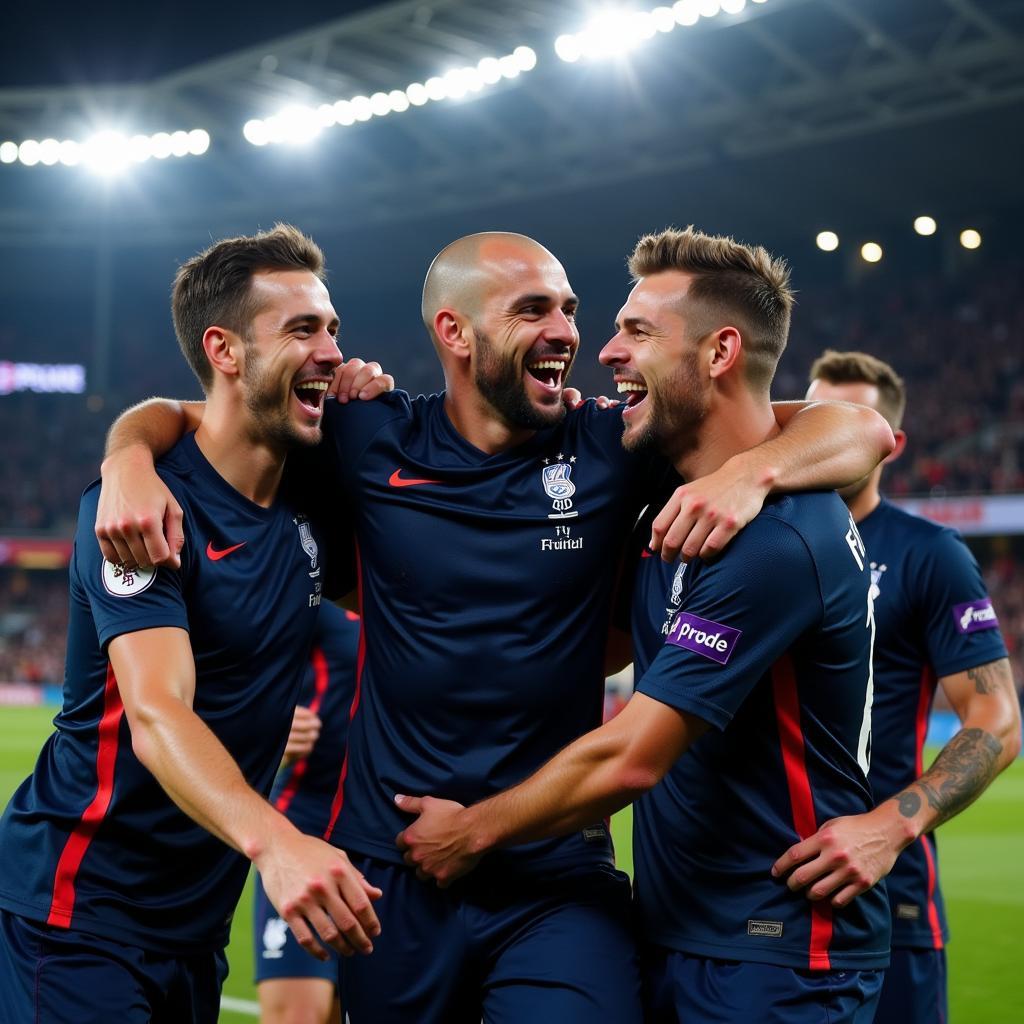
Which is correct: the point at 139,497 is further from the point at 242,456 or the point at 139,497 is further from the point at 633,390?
the point at 633,390

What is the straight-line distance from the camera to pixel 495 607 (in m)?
3.52

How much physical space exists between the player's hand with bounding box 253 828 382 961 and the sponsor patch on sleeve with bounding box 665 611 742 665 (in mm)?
863

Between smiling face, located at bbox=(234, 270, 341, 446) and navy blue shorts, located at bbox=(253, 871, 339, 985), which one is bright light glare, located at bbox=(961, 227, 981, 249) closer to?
navy blue shorts, located at bbox=(253, 871, 339, 985)

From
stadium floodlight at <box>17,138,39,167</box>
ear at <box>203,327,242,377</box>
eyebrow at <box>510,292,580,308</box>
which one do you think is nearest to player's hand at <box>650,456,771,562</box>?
eyebrow at <box>510,292,580,308</box>

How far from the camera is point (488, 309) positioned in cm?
390

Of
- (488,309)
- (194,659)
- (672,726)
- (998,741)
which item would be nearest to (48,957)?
(194,659)

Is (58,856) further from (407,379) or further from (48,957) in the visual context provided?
Answer: (407,379)

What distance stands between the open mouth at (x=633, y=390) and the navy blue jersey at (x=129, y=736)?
983 millimetres

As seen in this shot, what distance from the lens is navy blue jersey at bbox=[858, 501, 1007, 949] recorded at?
4449mm

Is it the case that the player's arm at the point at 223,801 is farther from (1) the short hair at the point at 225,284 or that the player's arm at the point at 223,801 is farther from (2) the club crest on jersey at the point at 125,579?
(1) the short hair at the point at 225,284

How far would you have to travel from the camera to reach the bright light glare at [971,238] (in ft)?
103

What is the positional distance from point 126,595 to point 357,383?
100cm

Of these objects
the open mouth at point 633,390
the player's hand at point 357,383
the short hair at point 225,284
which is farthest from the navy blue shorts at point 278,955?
the open mouth at point 633,390

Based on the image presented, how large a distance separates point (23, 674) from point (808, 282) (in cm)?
2176
